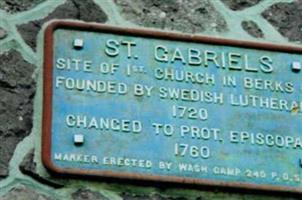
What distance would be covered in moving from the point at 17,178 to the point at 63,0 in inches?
25.2

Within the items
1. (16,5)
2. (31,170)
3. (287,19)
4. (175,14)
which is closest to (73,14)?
(16,5)

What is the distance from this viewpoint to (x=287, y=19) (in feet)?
14.2

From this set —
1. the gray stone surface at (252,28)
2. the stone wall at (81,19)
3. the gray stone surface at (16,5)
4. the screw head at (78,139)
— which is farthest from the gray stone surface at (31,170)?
the gray stone surface at (252,28)

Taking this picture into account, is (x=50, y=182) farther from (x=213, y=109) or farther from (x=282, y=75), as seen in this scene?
(x=282, y=75)

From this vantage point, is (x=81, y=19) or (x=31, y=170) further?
(x=81, y=19)

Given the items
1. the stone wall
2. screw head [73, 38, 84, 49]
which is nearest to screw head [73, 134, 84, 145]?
the stone wall

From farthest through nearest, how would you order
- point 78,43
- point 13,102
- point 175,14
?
point 175,14, point 78,43, point 13,102

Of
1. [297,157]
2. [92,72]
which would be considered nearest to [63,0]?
[92,72]

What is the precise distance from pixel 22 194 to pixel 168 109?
54cm

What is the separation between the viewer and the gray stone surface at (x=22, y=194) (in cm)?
386

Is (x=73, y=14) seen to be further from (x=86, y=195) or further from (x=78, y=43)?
(x=86, y=195)

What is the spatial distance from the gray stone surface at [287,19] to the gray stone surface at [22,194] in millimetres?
1005

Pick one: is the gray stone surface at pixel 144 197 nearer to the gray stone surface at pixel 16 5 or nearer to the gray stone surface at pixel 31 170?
the gray stone surface at pixel 31 170

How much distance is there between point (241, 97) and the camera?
4137mm
